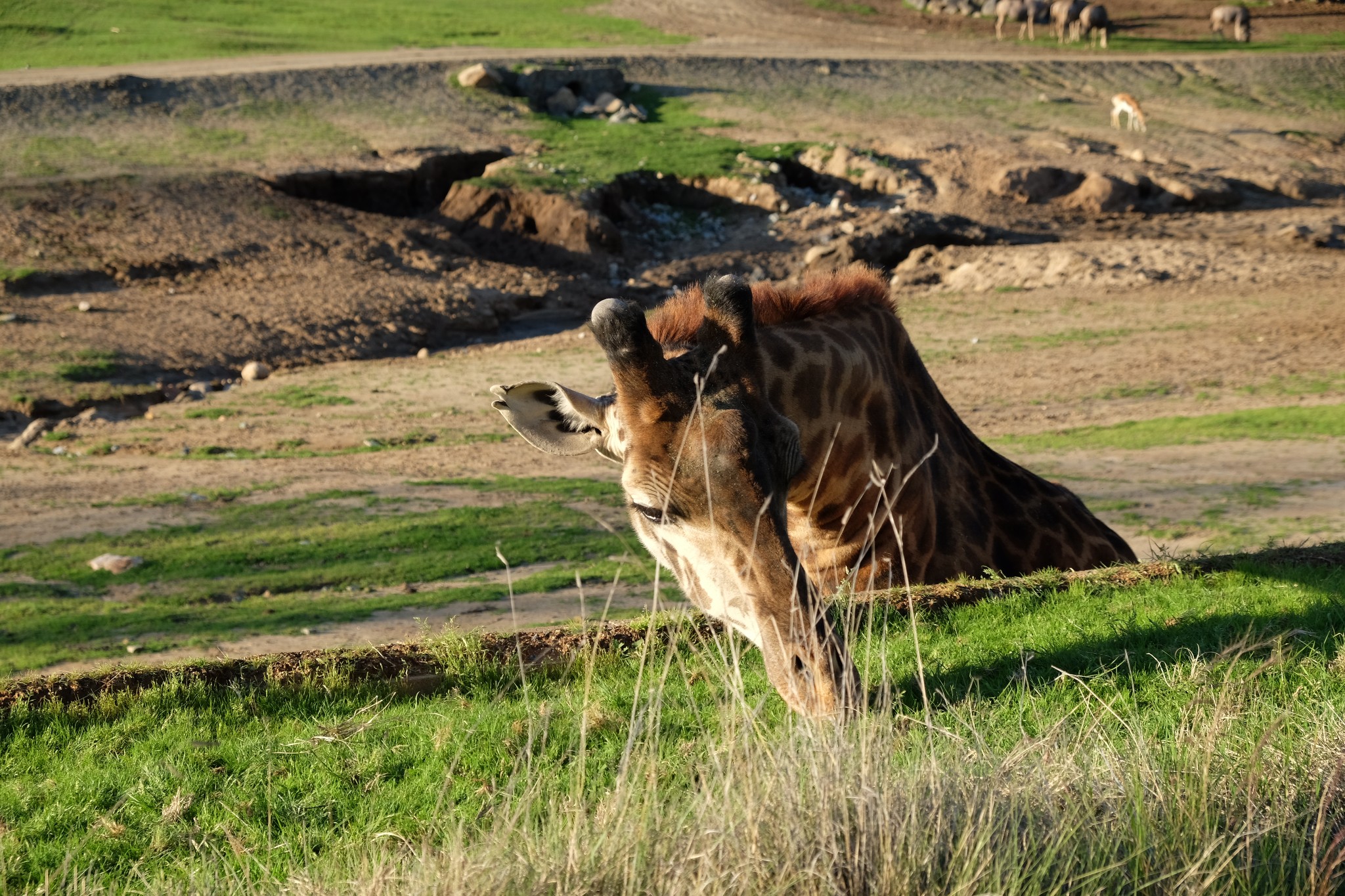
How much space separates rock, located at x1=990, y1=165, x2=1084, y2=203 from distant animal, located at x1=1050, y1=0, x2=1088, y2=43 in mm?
18041

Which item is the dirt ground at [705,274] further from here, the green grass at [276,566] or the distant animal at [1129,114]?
the distant animal at [1129,114]

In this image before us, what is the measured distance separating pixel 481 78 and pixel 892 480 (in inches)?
1208

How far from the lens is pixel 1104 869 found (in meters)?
3.47

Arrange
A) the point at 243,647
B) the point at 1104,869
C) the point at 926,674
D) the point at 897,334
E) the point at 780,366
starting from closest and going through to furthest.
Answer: the point at 1104,869 → the point at 926,674 → the point at 780,366 → the point at 897,334 → the point at 243,647

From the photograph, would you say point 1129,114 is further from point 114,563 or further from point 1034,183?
point 114,563

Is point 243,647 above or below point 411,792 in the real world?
below

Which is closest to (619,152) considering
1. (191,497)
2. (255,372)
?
(255,372)

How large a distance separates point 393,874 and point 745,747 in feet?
3.43

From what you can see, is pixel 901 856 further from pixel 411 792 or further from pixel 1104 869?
pixel 411 792

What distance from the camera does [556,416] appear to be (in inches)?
224

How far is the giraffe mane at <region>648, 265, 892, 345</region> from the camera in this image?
228 inches

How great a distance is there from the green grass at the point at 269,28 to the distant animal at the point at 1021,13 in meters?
12.5

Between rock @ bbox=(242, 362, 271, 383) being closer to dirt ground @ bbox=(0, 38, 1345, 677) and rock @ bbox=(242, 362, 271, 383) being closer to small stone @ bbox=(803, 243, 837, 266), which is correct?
dirt ground @ bbox=(0, 38, 1345, 677)

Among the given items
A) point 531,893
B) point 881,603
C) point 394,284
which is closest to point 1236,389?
point 881,603
